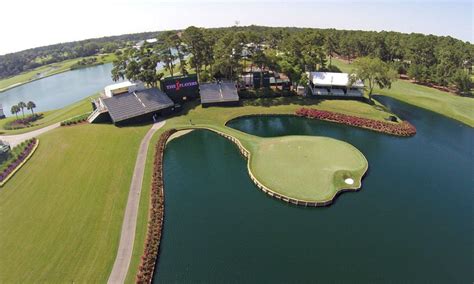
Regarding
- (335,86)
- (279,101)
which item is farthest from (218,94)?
(335,86)

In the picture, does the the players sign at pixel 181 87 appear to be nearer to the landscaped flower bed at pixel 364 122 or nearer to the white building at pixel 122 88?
the white building at pixel 122 88

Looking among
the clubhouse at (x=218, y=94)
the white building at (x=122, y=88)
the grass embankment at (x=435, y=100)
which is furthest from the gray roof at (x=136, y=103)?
the grass embankment at (x=435, y=100)

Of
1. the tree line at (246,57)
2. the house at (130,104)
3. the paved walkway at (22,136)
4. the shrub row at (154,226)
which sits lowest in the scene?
the shrub row at (154,226)

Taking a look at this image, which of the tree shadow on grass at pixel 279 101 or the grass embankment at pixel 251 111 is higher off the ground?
the tree shadow on grass at pixel 279 101

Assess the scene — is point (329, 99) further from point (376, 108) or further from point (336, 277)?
point (336, 277)

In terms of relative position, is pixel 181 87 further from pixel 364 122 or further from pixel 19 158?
pixel 364 122

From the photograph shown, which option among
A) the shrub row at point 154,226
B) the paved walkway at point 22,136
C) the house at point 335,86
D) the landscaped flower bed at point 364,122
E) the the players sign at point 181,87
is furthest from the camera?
the house at point 335,86
